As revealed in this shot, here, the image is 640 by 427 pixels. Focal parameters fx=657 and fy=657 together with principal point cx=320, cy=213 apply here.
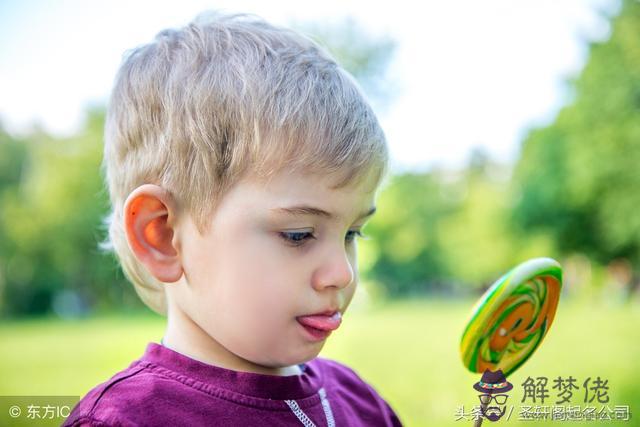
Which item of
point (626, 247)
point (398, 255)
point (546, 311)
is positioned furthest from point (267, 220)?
point (398, 255)

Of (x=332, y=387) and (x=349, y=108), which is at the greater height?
(x=349, y=108)

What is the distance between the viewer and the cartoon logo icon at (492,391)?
3.59 ft

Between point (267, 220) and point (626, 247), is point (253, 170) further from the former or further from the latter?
point (626, 247)

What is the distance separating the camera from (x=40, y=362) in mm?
7410

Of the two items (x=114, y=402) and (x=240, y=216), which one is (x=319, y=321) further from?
(x=114, y=402)

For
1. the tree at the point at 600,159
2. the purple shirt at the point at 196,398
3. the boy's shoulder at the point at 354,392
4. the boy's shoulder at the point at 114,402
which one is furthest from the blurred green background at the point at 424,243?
the boy's shoulder at the point at 114,402

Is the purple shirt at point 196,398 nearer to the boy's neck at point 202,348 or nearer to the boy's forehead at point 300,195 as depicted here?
the boy's neck at point 202,348

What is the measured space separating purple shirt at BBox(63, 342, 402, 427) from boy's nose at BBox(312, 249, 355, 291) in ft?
0.56

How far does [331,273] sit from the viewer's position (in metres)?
0.90

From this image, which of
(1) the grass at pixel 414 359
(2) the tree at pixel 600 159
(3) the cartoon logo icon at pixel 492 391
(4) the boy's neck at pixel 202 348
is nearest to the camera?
(4) the boy's neck at pixel 202 348

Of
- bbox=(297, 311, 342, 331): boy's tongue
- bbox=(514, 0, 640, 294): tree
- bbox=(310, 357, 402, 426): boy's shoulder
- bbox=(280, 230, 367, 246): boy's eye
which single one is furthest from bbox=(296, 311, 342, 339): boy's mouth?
bbox=(514, 0, 640, 294): tree

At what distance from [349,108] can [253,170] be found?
Result: 0.18 metres

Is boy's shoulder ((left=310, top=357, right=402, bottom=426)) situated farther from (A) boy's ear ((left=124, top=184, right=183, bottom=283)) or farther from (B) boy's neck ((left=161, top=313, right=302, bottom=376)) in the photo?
(A) boy's ear ((left=124, top=184, right=183, bottom=283))

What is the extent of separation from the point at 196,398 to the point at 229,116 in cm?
39
